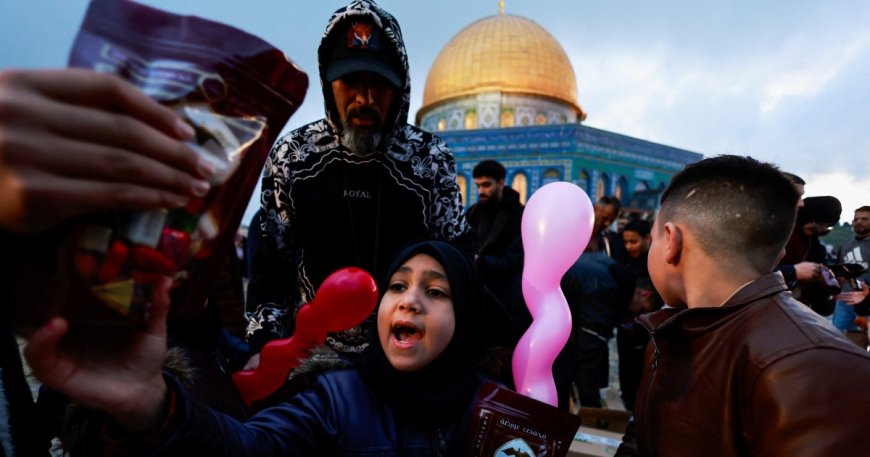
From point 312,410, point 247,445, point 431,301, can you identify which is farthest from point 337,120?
point 247,445

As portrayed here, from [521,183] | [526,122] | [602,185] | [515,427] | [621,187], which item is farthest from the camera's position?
[526,122]

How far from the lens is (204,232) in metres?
0.70

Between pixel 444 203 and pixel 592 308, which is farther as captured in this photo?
pixel 592 308

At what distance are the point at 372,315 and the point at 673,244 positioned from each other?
1.05 meters

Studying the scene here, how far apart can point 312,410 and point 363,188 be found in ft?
2.82

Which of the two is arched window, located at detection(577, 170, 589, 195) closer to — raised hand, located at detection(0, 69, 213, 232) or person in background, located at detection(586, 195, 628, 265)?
person in background, located at detection(586, 195, 628, 265)

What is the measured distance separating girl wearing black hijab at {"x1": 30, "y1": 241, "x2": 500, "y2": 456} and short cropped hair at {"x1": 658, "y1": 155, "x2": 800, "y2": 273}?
72 centimetres

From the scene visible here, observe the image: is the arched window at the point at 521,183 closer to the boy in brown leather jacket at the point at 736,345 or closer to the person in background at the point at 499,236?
the person in background at the point at 499,236

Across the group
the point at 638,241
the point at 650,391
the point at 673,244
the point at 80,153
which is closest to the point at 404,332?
the point at 650,391

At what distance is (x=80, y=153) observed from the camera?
0.56 metres

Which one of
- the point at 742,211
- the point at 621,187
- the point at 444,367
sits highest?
the point at 621,187

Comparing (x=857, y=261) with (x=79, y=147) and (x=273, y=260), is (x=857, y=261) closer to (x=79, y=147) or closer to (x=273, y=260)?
(x=273, y=260)

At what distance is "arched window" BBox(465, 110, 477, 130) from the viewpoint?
90.0ft

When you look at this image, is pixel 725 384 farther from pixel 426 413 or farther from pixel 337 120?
pixel 337 120
